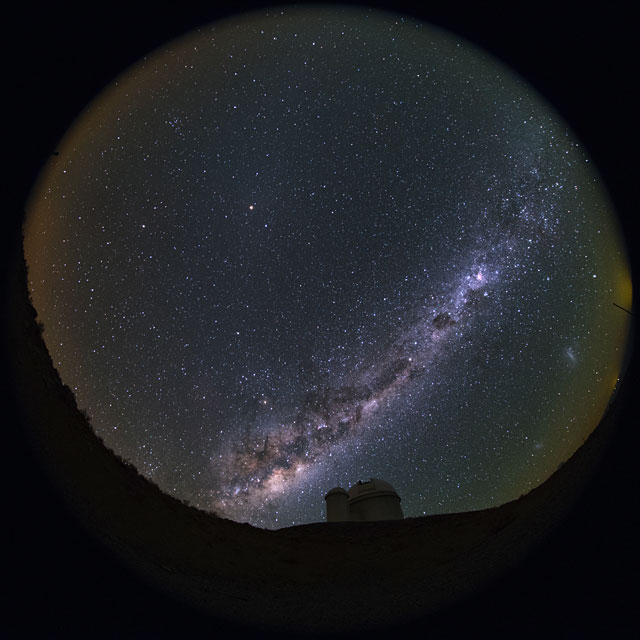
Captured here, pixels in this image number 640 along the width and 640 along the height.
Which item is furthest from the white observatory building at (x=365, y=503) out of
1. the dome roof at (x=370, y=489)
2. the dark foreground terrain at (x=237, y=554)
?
the dark foreground terrain at (x=237, y=554)

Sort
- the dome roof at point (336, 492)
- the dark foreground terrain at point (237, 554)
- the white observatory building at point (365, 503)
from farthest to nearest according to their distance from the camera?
the dome roof at point (336, 492) < the white observatory building at point (365, 503) < the dark foreground terrain at point (237, 554)

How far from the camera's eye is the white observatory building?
15055 mm

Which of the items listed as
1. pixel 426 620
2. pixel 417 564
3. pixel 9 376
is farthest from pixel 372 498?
pixel 9 376

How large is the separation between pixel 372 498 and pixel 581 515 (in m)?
12.6

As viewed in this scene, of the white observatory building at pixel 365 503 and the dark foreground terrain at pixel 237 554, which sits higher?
the white observatory building at pixel 365 503

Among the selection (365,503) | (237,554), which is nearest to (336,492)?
(365,503)

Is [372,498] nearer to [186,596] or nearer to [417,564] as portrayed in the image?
[417,564]

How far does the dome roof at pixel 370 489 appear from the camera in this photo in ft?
50.6

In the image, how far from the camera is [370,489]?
15695 mm

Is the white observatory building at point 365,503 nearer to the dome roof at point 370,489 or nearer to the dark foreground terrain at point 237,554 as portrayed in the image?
the dome roof at point 370,489

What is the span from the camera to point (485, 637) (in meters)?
3.77

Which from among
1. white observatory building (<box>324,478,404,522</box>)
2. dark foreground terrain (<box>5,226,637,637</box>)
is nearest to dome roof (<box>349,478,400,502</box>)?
white observatory building (<box>324,478,404,522</box>)

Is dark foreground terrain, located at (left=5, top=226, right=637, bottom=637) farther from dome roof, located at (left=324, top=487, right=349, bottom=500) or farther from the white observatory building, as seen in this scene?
dome roof, located at (left=324, top=487, right=349, bottom=500)

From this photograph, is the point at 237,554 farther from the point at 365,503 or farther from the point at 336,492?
the point at 336,492
